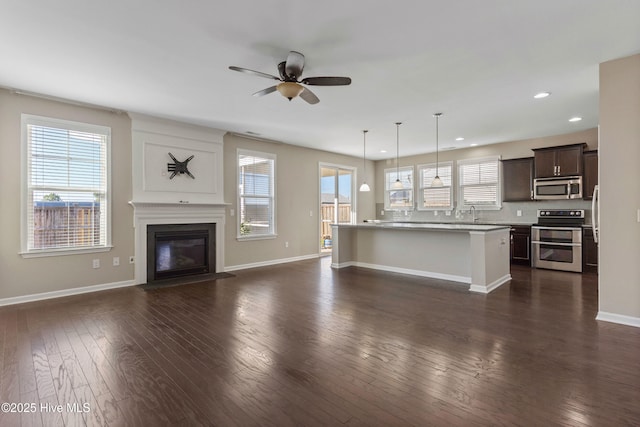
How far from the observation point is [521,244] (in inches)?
259

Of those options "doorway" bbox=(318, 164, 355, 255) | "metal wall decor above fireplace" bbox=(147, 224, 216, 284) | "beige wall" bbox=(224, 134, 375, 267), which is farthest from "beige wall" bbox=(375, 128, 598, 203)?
"metal wall decor above fireplace" bbox=(147, 224, 216, 284)

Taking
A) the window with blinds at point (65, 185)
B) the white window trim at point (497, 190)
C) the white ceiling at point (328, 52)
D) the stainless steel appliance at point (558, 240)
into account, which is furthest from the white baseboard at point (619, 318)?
the window with blinds at point (65, 185)

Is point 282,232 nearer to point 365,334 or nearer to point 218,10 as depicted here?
point 365,334

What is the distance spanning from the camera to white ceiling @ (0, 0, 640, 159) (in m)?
2.48

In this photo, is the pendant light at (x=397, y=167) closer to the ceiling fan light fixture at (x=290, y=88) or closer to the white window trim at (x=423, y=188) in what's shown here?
the white window trim at (x=423, y=188)

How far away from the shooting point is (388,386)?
2.14m

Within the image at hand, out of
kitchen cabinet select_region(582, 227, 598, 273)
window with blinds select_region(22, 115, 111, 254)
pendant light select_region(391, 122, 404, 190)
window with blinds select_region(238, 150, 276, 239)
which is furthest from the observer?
window with blinds select_region(238, 150, 276, 239)

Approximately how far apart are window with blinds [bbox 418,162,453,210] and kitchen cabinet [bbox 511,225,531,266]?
1800mm

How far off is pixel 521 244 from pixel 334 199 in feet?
14.7

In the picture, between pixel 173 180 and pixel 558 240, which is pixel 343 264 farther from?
pixel 558 240

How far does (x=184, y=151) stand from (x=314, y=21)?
12.8 feet

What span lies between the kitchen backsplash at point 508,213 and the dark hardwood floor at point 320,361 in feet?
9.60

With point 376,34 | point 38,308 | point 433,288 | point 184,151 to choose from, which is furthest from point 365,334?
point 184,151

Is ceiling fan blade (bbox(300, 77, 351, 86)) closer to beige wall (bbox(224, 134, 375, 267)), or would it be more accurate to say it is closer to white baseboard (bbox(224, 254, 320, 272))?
beige wall (bbox(224, 134, 375, 267))
